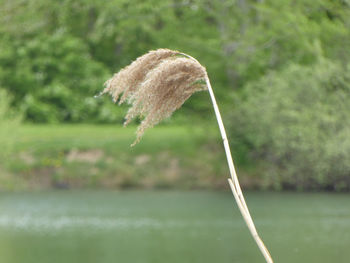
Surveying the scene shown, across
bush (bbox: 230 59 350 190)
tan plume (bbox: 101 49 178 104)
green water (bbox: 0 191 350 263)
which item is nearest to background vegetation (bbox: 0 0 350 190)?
bush (bbox: 230 59 350 190)

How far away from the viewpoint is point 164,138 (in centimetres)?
3069

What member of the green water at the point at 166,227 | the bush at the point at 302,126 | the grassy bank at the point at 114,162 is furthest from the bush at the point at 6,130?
the bush at the point at 302,126

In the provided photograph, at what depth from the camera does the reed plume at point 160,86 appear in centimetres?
713

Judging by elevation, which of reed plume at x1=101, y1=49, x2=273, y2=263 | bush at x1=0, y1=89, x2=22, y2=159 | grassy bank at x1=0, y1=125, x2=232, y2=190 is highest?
reed plume at x1=101, y1=49, x2=273, y2=263

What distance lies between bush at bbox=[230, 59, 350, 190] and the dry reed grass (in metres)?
17.9

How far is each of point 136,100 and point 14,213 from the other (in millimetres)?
15923

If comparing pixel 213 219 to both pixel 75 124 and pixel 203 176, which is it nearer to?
pixel 203 176

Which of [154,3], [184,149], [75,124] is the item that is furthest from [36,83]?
[184,149]

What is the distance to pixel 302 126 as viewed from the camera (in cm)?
2647

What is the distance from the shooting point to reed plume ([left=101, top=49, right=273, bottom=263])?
281 inches

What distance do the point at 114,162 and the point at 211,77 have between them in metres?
5.94

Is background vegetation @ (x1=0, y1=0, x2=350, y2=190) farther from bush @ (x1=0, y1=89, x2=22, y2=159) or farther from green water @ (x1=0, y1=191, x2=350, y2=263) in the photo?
green water @ (x1=0, y1=191, x2=350, y2=263)

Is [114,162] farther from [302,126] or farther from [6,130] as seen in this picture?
[302,126]

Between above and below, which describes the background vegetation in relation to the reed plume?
below
